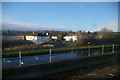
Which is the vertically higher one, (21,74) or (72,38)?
(72,38)

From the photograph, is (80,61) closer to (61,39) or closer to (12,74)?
(12,74)

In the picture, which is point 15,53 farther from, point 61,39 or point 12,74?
point 61,39

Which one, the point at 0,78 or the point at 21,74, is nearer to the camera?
the point at 0,78

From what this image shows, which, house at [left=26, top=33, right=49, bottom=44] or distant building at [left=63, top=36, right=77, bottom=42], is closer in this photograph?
house at [left=26, top=33, right=49, bottom=44]

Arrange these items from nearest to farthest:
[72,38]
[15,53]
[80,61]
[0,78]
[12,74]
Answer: [0,78] < [12,74] < [80,61] < [15,53] < [72,38]

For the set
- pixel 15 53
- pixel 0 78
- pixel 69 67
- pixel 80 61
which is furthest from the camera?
pixel 15 53

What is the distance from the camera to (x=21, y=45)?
5.43m

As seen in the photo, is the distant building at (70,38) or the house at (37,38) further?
the distant building at (70,38)

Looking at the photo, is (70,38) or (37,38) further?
(70,38)

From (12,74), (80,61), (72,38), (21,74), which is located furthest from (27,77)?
(72,38)

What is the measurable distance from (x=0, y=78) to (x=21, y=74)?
546mm

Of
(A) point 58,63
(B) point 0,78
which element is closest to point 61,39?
(A) point 58,63

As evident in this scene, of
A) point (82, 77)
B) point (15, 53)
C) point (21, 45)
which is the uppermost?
point (21, 45)

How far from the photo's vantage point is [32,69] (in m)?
3.61
